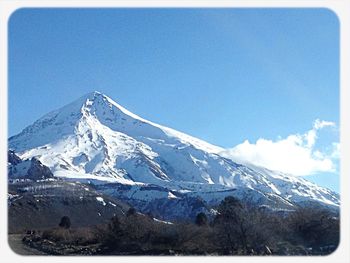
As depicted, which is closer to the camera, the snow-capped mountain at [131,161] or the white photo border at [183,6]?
the white photo border at [183,6]

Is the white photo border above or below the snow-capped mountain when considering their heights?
below

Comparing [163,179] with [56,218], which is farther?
[163,179]

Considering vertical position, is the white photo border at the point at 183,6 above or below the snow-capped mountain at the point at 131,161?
below

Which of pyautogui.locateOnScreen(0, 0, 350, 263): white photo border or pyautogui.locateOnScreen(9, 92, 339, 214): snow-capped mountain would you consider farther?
pyautogui.locateOnScreen(9, 92, 339, 214): snow-capped mountain

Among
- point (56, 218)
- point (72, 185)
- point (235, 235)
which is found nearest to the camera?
point (235, 235)

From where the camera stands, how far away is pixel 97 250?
13.8 feet

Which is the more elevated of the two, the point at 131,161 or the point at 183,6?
the point at 131,161

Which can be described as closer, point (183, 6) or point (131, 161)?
point (183, 6)

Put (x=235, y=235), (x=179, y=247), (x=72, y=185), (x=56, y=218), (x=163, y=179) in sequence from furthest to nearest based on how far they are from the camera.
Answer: (x=163, y=179), (x=72, y=185), (x=56, y=218), (x=235, y=235), (x=179, y=247)
